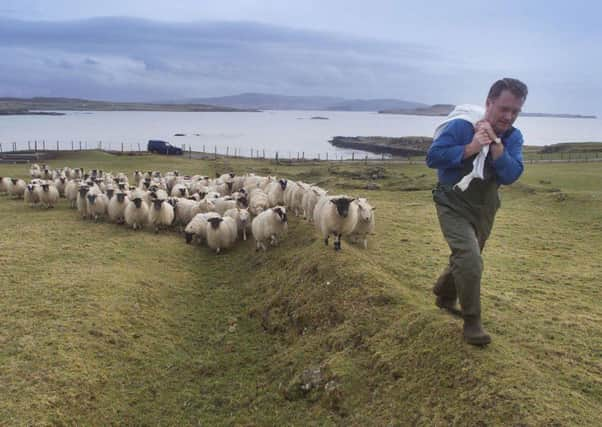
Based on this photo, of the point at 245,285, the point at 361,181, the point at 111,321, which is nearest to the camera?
the point at 111,321

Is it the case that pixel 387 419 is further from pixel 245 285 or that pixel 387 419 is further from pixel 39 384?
pixel 245 285

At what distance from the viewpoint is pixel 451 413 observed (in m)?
5.50

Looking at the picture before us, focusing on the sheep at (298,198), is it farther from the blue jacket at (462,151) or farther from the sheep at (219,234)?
the blue jacket at (462,151)

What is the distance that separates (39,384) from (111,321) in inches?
Answer: 87.0

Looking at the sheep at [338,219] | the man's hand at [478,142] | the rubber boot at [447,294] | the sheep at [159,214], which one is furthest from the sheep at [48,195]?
the man's hand at [478,142]

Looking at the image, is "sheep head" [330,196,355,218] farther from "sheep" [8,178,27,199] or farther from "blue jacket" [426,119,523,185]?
"sheep" [8,178,27,199]

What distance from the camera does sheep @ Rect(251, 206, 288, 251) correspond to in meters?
14.0

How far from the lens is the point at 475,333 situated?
5.96 metres

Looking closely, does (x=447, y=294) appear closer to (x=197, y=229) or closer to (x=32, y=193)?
(x=197, y=229)

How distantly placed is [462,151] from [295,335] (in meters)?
5.30

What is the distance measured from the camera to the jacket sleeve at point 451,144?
5.31 metres

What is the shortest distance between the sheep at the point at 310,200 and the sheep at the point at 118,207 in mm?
7406

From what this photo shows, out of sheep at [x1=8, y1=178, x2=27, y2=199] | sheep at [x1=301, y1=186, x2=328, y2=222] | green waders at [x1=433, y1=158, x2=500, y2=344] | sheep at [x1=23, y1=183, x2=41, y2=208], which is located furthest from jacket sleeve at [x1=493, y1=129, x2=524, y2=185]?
sheep at [x1=8, y1=178, x2=27, y2=199]

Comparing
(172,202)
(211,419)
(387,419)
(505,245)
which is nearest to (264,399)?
(211,419)
